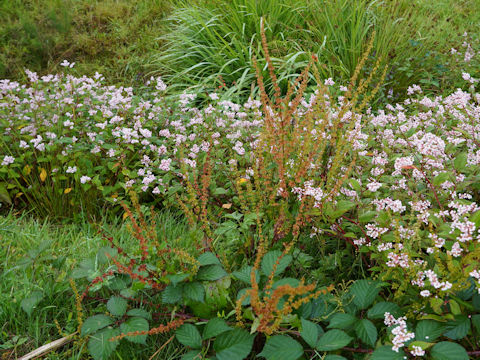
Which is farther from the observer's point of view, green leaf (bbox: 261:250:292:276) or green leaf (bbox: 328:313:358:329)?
green leaf (bbox: 261:250:292:276)

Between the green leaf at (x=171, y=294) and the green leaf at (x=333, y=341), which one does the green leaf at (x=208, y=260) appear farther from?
the green leaf at (x=333, y=341)

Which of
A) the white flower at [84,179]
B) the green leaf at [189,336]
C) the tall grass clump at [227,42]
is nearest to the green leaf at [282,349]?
the green leaf at [189,336]

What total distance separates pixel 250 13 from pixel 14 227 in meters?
3.70

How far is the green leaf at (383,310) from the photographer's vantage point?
1.73 meters

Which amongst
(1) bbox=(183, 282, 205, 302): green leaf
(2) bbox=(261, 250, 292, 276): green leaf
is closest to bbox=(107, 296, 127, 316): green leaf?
(1) bbox=(183, 282, 205, 302): green leaf

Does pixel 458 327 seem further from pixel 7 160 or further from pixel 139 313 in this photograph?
pixel 7 160

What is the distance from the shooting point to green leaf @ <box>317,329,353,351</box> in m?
1.62

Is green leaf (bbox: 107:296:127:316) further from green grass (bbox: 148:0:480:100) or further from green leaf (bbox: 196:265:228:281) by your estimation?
green grass (bbox: 148:0:480:100)

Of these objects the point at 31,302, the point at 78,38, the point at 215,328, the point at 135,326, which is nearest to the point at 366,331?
the point at 215,328

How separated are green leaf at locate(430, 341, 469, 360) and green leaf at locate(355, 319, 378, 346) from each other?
0.70 feet

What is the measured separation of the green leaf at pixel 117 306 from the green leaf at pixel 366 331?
101cm

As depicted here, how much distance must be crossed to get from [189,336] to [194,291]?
0.61 feet

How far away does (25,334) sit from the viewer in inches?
82.4

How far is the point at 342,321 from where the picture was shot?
5.71ft
